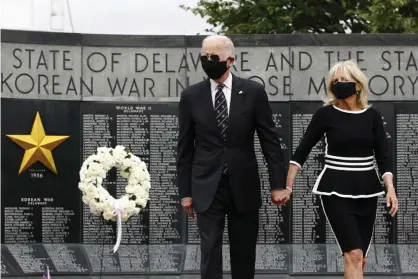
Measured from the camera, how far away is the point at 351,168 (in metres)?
7.61

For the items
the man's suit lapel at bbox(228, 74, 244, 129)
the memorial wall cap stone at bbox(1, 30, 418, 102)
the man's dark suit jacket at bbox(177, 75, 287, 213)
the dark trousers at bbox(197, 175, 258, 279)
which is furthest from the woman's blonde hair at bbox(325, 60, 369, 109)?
the memorial wall cap stone at bbox(1, 30, 418, 102)

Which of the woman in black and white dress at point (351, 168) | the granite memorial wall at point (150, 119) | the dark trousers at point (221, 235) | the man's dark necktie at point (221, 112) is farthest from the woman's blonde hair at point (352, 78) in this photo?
the granite memorial wall at point (150, 119)

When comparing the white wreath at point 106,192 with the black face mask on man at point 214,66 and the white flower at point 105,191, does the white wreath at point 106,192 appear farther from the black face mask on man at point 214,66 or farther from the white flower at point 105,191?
the black face mask on man at point 214,66

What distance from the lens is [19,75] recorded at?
12500 mm

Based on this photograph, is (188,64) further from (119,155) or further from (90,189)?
(90,189)

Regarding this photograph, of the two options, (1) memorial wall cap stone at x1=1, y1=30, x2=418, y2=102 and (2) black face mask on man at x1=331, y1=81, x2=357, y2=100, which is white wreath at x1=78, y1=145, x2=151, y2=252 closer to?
(1) memorial wall cap stone at x1=1, y1=30, x2=418, y2=102

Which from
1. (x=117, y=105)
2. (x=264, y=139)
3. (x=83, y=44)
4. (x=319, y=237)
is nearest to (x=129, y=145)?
(x=117, y=105)

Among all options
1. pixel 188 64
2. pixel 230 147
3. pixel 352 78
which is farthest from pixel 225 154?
pixel 188 64

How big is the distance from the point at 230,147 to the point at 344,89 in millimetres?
930

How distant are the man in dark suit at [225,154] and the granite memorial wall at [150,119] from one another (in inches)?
192

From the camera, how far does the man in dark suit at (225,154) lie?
7.30 m

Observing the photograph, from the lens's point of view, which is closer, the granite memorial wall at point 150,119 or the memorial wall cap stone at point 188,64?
the granite memorial wall at point 150,119

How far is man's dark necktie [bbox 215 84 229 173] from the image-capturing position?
7355 mm

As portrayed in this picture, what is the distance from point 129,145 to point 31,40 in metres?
1.65
